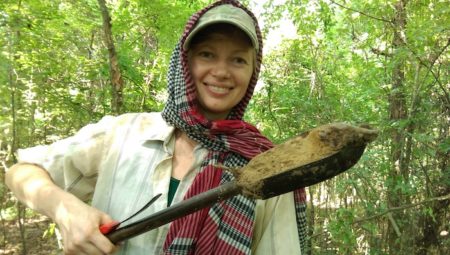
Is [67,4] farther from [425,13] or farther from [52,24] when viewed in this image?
[425,13]

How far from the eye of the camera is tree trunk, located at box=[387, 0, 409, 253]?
400 centimetres

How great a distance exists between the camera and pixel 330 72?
5.75 meters

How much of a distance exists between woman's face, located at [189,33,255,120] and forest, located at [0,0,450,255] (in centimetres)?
242

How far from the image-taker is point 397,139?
421 centimetres

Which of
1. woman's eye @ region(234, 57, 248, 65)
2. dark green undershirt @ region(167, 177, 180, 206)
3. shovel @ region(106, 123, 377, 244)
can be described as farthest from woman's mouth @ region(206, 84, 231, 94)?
shovel @ region(106, 123, 377, 244)

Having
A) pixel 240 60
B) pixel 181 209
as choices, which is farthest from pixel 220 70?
pixel 181 209

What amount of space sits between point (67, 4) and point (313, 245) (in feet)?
14.7

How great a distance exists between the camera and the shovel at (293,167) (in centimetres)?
89

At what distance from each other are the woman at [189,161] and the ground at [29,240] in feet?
16.7

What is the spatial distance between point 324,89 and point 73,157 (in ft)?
14.4

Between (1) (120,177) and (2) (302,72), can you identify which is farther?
(2) (302,72)

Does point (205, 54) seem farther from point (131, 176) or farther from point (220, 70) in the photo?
point (131, 176)

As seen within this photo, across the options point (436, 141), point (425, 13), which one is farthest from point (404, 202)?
point (425, 13)

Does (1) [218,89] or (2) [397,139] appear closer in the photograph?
Result: (1) [218,89]
